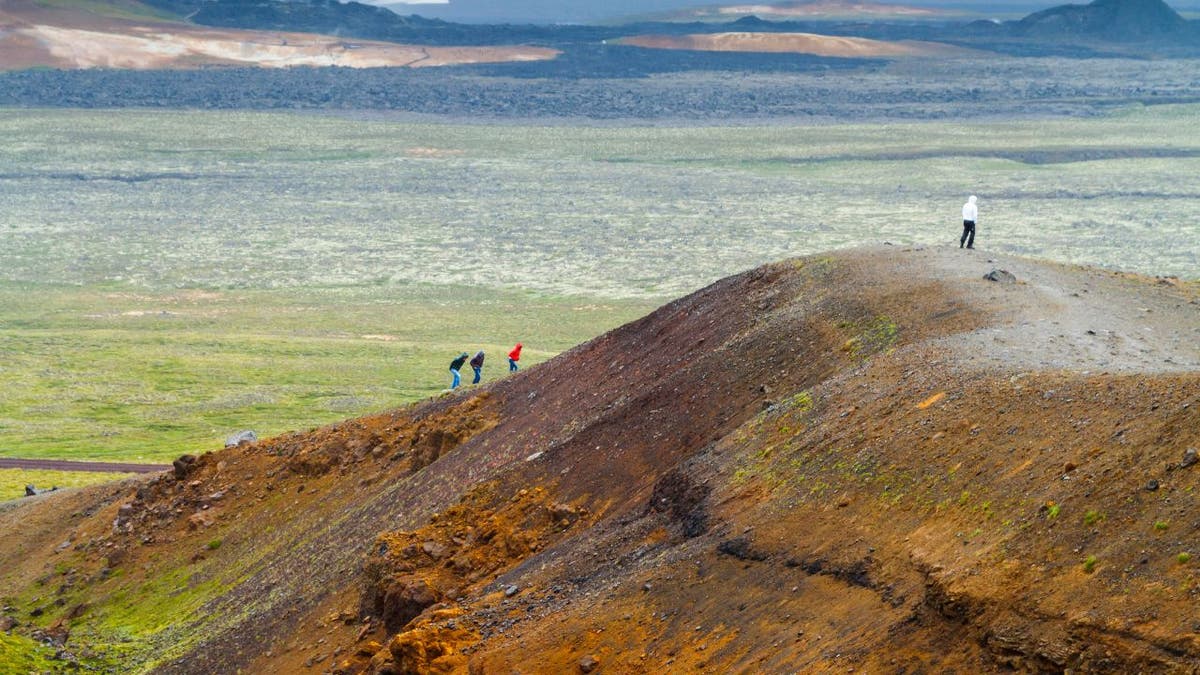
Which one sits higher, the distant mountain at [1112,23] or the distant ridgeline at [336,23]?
the distant mountain at [1112,23]

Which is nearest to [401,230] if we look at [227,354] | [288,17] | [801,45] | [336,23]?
[227,354]

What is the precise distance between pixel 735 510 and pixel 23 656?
37.7 feet

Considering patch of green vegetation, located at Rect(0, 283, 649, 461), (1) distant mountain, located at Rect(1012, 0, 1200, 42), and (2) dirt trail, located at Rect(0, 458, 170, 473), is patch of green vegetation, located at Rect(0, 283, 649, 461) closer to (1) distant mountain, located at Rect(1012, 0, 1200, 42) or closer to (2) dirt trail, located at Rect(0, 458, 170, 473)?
Result: (2) dirt trail, located at Rect(0, 458, 170, 473)

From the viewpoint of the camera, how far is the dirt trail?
125ft

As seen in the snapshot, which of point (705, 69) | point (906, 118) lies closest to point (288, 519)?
point (906, 118)

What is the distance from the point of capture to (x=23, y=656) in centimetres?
2158

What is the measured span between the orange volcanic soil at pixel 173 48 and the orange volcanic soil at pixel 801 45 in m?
16.0

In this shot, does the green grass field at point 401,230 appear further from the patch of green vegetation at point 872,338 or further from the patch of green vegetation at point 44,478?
the patch of green vegetation at point 872,338

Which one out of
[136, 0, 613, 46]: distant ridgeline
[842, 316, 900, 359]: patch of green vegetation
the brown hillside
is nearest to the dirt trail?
the brown hillside

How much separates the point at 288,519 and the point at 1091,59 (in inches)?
5597

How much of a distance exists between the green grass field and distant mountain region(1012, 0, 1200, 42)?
5938cm

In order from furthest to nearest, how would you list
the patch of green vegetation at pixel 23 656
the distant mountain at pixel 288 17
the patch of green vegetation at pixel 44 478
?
the distant mountain at pixel 288 17
the patch of green vegetation at pixel 44 478
the patch of green vegetation at pixel 23 656

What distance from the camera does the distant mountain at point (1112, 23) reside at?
173 m

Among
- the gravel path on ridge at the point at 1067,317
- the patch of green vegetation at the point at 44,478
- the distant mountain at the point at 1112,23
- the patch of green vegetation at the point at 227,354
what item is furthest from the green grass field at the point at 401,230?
the distant mountain at the point at 1112,23
